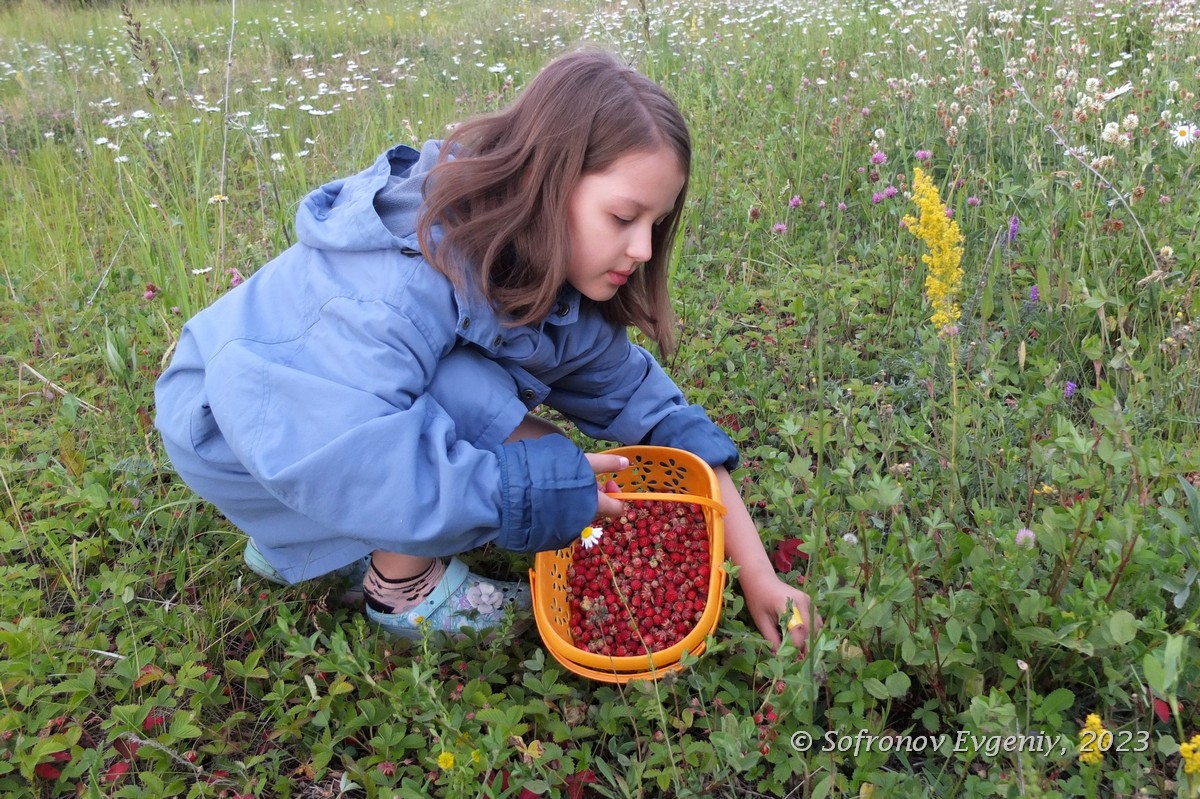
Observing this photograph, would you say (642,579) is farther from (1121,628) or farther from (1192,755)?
(1192,755)

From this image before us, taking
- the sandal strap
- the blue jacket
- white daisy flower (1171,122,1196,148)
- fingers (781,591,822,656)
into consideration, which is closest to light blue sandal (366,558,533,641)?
the sandal strap

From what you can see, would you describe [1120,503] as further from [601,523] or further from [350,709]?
[350,709]

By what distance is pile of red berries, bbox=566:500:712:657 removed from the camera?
1.83 meters

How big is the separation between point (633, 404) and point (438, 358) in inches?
22.5

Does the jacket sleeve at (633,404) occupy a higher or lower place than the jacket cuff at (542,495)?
lower

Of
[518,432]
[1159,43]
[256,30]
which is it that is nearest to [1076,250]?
[1159,43]

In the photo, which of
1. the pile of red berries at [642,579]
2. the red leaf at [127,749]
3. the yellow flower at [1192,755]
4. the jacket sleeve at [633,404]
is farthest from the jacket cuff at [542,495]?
the yellow flower at [1192,755]

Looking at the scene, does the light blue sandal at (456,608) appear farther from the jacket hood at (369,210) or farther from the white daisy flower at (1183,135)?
the white daisy flower at (1183,135)

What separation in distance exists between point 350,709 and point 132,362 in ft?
4.77

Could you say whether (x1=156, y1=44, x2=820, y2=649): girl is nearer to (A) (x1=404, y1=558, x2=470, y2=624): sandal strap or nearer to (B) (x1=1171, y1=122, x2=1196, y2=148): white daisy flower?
(A) (x1=404, y1=558, x2=470, y2=624): sandal strap

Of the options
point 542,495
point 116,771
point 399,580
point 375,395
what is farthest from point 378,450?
point 116,771

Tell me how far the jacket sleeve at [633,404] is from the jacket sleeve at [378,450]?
0.47 meters

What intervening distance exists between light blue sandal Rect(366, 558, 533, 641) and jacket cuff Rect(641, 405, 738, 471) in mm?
502

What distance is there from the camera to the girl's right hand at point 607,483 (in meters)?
1.76
